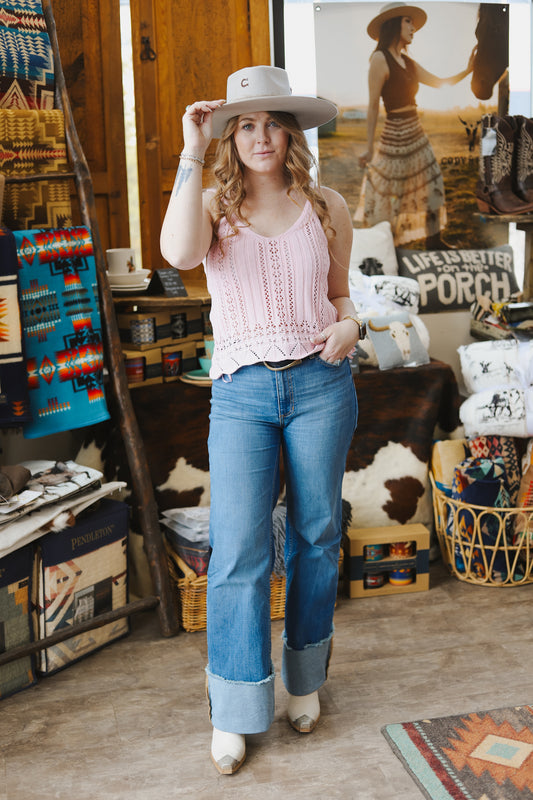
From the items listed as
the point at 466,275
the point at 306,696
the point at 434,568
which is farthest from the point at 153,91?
the point at 306,696

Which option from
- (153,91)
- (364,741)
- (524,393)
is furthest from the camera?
(153,91)

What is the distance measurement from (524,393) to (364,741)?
142 cm

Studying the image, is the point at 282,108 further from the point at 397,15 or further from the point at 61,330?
the point at 397,15

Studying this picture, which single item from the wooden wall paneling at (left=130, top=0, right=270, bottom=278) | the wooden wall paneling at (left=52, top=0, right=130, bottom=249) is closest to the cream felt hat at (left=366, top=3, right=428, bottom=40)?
the wooden wall paneling at (left=130, top=0, right=270, bottom=278)

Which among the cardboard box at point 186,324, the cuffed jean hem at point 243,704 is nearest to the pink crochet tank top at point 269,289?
the cuffed jean hem at point 243,704

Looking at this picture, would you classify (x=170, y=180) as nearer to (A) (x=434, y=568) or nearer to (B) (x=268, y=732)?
(A) (x=434, y=568)

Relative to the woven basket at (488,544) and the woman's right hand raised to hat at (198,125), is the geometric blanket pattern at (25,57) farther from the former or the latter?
the woven basket at (488,544)

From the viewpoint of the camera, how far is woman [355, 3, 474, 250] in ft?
11.9

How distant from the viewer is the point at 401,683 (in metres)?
2.34

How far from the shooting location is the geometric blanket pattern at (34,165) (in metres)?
2.44

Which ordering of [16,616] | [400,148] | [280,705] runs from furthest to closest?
[400,148] < [16,616] < [280,705]

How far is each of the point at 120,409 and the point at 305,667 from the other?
103cm

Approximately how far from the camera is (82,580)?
8.23ft

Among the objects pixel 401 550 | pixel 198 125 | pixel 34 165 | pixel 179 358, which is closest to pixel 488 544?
pixel 401 550
